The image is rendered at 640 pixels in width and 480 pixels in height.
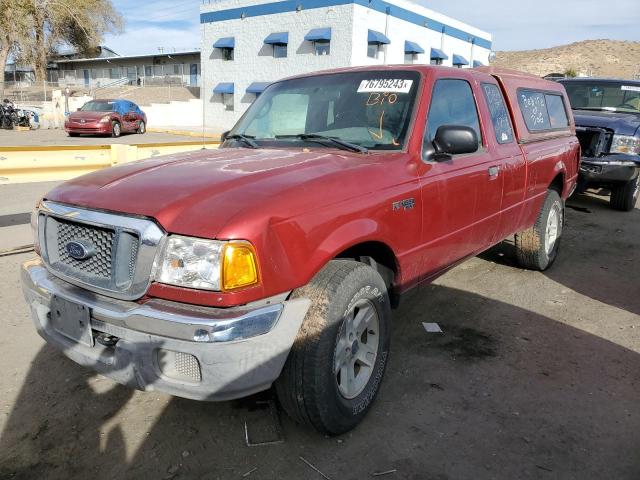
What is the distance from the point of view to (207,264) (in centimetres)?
214

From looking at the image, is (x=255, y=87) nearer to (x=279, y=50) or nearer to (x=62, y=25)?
(x=279, y=50)

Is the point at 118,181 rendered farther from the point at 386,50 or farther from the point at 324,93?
the point at 386,50

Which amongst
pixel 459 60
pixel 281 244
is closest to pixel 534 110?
pixel 281 244

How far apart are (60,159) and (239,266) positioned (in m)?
4.19

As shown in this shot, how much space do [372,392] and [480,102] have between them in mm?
2377

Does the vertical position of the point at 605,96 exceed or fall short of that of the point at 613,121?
it exceeds it

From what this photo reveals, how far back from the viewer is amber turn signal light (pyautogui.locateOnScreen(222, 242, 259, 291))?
2119 millimetres

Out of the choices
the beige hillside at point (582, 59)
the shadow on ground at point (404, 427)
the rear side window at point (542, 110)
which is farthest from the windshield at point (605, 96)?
the beige hillside at point (582, 59)

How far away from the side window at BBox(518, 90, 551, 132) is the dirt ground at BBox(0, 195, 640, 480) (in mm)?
1769

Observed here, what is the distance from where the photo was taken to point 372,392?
9.45ft

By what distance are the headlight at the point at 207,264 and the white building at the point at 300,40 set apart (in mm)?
25554

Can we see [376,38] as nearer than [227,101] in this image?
Yes

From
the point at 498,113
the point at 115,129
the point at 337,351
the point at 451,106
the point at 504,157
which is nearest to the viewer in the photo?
the point at 337,351

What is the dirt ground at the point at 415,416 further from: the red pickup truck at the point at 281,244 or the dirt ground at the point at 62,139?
the dirt ground at the point at 62,139
